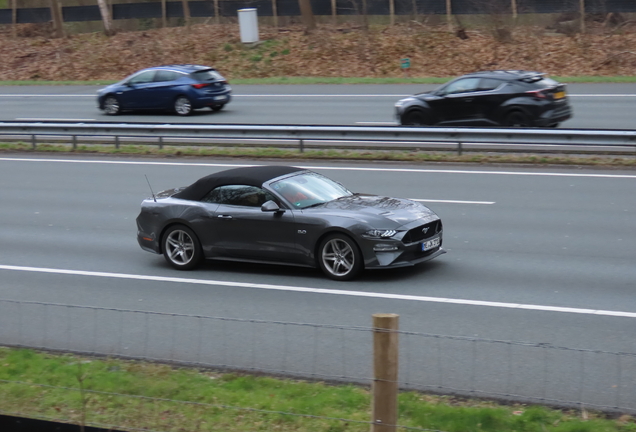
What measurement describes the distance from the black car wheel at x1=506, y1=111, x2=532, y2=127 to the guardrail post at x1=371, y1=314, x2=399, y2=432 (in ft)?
53.9

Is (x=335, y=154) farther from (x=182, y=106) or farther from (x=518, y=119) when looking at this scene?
(x=182, y=106)

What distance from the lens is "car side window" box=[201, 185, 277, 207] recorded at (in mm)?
11188

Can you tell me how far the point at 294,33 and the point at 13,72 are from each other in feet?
47.9

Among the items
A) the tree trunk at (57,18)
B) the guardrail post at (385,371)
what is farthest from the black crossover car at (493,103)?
the tree trunk at (57,18)

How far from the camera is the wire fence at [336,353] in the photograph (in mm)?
6910

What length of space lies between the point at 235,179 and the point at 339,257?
6.11 feet

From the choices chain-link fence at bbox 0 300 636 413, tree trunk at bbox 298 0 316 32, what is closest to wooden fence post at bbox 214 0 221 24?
tree trunk at bbox 298 0 316 32

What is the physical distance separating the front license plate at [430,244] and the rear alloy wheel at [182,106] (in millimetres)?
18206

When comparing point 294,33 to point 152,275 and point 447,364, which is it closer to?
point 152,275

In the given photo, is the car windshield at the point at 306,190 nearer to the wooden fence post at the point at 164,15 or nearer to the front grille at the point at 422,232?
the front grille at the point at 422,232

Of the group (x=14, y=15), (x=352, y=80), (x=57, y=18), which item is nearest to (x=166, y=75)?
(x=352, y=80)

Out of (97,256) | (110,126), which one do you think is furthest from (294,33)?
(97,256)

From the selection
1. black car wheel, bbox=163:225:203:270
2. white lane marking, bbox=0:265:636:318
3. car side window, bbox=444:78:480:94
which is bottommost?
white lane marking, bbox=0:265:636:318

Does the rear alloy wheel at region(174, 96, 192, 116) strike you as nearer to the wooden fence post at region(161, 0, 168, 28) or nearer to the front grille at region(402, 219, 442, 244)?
the front grille at region(402, 219, 442, 244)
